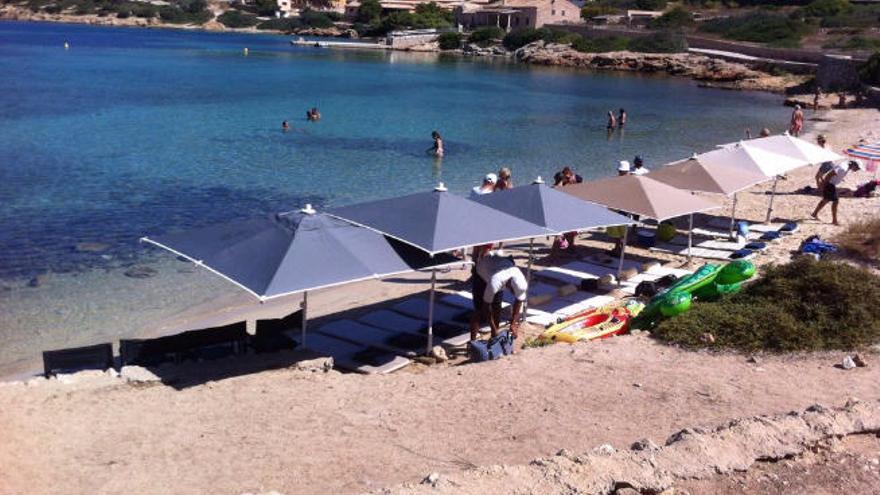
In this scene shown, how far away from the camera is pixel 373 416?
7.96 metres

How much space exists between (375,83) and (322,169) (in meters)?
33.7

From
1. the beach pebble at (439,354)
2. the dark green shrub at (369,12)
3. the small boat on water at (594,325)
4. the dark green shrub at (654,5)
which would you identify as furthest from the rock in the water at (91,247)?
the dark green shrub at (369,12)

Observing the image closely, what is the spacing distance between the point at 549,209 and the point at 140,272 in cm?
789

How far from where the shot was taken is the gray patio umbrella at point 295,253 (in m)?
8.76

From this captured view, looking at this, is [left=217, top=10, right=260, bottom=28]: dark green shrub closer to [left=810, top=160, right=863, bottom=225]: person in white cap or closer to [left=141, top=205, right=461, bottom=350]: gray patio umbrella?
[left=810, top=160, right=863, bottom=225]: person in white cap

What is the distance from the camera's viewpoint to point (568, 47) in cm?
8831

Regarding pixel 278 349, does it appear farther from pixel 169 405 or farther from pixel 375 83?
pixel 375 83

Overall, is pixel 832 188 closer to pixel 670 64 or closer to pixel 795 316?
pixel 795 316

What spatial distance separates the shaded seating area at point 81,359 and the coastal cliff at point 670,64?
197 ft

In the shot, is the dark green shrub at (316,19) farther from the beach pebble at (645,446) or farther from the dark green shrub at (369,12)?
the beach pebble at (645,446)

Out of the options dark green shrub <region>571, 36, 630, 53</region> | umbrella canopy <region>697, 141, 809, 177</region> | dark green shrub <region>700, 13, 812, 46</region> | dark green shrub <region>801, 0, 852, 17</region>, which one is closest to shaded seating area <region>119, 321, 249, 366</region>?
umbrella canopy <region>697, 141, 809, 177</region>

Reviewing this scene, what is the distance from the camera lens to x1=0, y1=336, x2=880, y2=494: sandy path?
6.77 m

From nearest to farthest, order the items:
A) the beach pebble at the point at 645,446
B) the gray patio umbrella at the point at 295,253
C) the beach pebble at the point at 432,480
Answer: the beach pebble at the point at 432,480 → the beach pebble at the point at 645,446 → the gray patio umbrella at the point at 295,253

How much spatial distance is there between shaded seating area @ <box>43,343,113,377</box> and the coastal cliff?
60.0 metres
